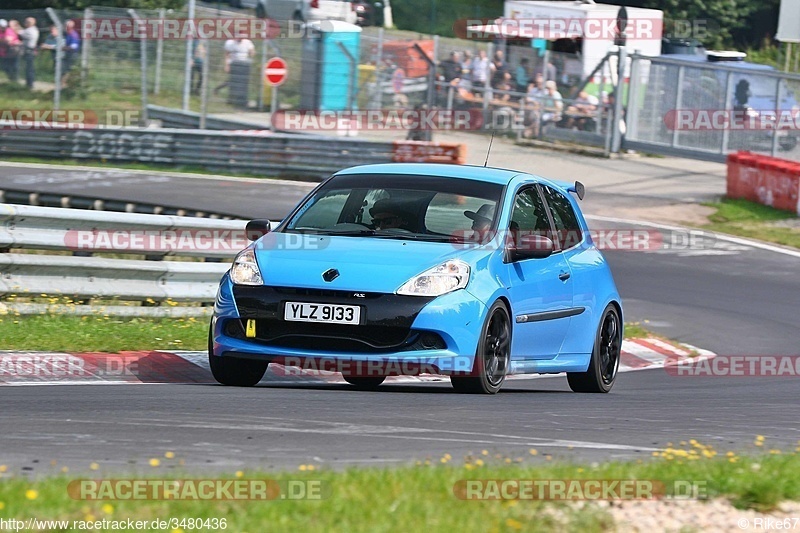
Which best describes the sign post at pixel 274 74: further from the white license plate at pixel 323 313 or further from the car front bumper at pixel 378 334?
the white license plate at pixel 323 313

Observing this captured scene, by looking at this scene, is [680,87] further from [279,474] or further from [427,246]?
[279,474]

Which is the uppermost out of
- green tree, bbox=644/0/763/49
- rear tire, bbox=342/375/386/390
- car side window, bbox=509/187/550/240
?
green tree, bbox=644/0/763/49

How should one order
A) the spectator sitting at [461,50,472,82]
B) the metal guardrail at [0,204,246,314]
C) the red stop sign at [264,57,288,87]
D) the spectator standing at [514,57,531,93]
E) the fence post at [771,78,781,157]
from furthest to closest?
the spectator sitting at [461,50,472,82] < the spectator standing at [514,57,531,93] < the red stop sign at [264,57,288,87] < the fence post at [771,78,781,157] < the metal guardrail at [0,204,246,314]

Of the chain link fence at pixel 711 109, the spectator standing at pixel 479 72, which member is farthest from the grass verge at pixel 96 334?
the spectator standing at pixel 479 72

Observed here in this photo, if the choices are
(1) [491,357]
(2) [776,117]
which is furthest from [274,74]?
(1) [491,357]

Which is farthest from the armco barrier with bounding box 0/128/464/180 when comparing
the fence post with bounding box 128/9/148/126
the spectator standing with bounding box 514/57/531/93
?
the spectator standing with bounding box 514/57/531/93

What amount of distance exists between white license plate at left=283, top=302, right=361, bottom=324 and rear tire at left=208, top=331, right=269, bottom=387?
50cm

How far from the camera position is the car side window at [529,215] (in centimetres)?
913

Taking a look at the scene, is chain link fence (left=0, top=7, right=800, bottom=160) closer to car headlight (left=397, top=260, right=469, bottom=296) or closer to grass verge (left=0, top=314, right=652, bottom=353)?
grass verge (left=0, top=314, right=652, bottom=353)

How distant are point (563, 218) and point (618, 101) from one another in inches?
830

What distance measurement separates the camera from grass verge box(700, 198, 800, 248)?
2156cm

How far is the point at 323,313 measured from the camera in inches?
312

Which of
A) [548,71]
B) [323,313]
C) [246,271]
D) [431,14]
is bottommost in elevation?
[323,313]

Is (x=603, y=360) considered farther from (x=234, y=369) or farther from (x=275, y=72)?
(x=275, y=72)
